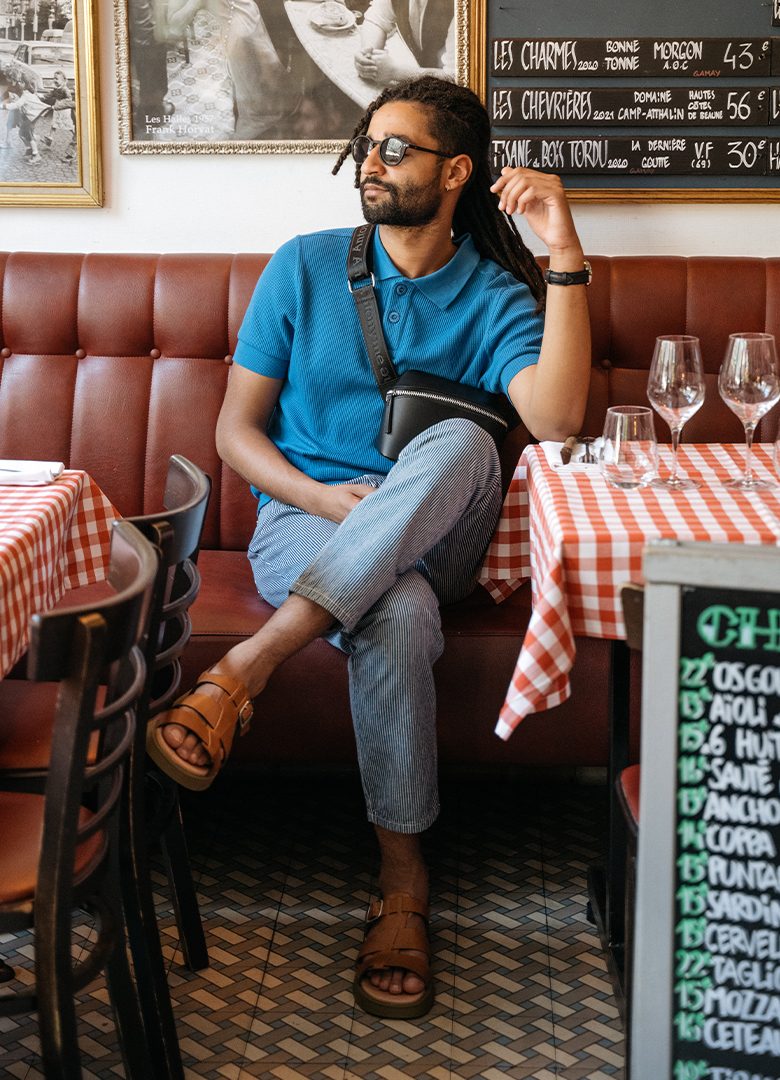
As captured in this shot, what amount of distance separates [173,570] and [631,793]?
69 centimetres

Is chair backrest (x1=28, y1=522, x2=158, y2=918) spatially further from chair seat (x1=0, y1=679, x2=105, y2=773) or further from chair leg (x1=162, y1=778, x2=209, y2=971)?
chair leg (x1=162, y1=778, x2=209, y2=971)

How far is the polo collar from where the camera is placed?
2621 millimetres

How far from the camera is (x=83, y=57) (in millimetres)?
3090

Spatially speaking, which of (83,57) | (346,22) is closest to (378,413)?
(346,22)

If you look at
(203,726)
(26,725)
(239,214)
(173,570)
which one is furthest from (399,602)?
(239,214)

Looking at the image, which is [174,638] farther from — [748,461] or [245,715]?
[748,461]

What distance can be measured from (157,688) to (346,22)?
1848mm

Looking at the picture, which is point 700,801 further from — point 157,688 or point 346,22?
point 346,22

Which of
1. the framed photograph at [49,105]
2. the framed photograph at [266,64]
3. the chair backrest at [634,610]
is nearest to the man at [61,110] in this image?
the framed photograph at [49,105]

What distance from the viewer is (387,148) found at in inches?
102

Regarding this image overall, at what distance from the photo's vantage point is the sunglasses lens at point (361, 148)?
8.55 ft

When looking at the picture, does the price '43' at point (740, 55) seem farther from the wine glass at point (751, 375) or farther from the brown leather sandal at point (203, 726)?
the brown leather sandal at point (203, 726)

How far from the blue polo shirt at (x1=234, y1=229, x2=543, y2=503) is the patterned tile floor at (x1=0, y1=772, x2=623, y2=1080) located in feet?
2.49

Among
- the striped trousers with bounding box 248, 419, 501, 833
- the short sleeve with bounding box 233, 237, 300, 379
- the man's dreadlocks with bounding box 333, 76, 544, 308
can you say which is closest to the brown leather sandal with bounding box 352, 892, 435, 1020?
the striped trousers with bounding box 248, 419, 501, 833
